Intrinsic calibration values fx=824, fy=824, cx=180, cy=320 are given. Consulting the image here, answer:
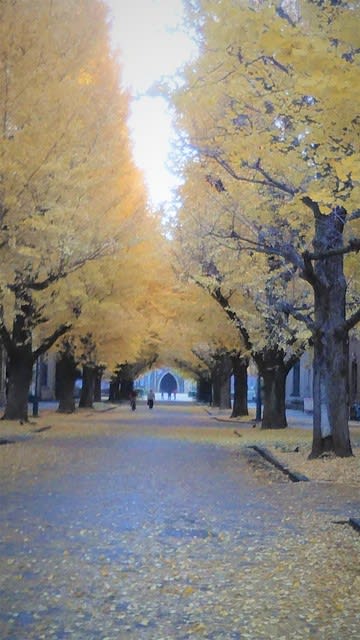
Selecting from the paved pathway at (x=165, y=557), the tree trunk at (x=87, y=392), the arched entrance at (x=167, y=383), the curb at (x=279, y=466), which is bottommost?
the paved pathway at (x=165, y=557)

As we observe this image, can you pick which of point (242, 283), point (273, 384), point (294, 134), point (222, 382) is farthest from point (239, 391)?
point (294, 134)

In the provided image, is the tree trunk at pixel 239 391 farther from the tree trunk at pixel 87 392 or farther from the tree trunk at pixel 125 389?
the tree trunk at pixel 125 389

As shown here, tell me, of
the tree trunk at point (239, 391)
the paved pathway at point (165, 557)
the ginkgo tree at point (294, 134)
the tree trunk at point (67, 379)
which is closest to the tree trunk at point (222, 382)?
the tree trunk at point (239, 391)

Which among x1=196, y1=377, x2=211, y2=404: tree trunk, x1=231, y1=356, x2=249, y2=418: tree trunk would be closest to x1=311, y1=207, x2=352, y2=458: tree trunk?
x1=231, y1=356, x2=249, y2=418: tree trunk

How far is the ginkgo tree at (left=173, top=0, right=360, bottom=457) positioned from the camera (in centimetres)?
629

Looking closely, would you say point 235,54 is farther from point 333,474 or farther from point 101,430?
point 101,430

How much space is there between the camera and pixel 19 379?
93.6 feet

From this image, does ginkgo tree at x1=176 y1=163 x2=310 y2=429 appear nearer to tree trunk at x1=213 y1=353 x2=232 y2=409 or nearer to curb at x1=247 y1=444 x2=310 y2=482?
curb at x1=247 y1=444 x2=310 y2=482

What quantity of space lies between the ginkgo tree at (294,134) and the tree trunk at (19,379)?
9887mm

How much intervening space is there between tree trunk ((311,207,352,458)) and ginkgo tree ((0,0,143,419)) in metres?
5.19

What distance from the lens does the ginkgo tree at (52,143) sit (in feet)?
48.2

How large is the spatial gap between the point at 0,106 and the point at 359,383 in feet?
121

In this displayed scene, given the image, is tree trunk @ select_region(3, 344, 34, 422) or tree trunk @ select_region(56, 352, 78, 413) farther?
tree trunk @ select_region(56, 352, 78, 413)

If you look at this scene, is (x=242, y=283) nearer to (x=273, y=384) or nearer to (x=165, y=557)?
(x=273, y=384)
